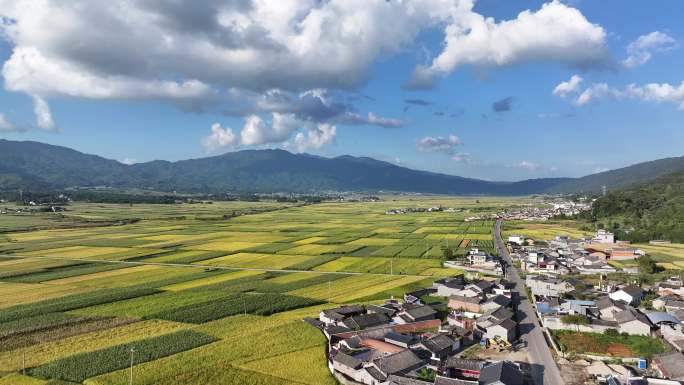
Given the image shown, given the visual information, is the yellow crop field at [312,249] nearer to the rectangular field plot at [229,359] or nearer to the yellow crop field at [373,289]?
the yellow crop field at [373,289]

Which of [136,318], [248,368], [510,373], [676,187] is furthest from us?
[676,187]

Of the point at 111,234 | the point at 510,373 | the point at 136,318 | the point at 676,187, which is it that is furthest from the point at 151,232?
the point at 676,187

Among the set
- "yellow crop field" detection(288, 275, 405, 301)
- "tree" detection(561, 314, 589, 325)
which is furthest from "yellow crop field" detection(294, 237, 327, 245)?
"tree" detection(561, 314, 589, 325)

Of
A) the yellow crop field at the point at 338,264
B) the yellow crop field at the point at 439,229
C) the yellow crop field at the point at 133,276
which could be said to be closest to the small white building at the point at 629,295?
the yellow crop field at the point at 338,264

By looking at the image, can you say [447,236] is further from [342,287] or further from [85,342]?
[85,342]

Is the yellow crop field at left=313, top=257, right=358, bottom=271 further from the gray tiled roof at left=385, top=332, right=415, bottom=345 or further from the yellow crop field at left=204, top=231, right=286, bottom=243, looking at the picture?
the gray tiled roof at left=385, top=332, right=415, bottom=345

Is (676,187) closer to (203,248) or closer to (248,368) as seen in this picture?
(203,248)
